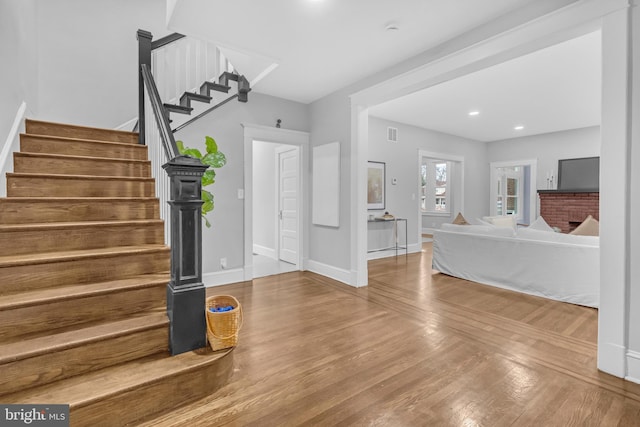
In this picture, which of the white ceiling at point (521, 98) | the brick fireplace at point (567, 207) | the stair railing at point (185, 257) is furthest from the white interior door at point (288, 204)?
the brick fireplace at point (567, 207)

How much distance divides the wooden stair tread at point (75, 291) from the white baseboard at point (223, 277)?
6.46ft

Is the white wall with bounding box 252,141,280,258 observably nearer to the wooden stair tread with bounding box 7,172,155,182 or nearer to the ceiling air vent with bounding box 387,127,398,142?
the ceiling air vent with bounding box 387,127,398,142

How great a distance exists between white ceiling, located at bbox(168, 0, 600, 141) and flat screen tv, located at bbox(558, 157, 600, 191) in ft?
5.66

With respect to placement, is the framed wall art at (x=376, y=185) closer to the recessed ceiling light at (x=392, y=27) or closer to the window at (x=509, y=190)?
the recessed ceiling light at (x=392, y=27)

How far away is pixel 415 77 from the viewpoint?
3.27m

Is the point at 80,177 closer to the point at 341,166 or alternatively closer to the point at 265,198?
the point at 341,166

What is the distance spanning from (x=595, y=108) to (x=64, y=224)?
761 centimetres

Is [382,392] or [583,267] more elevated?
[583,267]

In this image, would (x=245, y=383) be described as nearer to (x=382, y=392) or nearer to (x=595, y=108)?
(x=382, y=392)

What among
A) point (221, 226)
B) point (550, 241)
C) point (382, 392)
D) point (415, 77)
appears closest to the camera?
point (382, 392)

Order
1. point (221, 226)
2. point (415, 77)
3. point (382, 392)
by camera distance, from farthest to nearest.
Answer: point (221, 226) < point (415, 77) < point (382, 392)

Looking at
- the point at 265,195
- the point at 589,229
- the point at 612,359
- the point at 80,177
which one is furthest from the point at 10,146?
the point at 589,229

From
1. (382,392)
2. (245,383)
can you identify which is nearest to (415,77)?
(382,392)

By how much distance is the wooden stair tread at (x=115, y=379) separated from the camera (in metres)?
1.42
